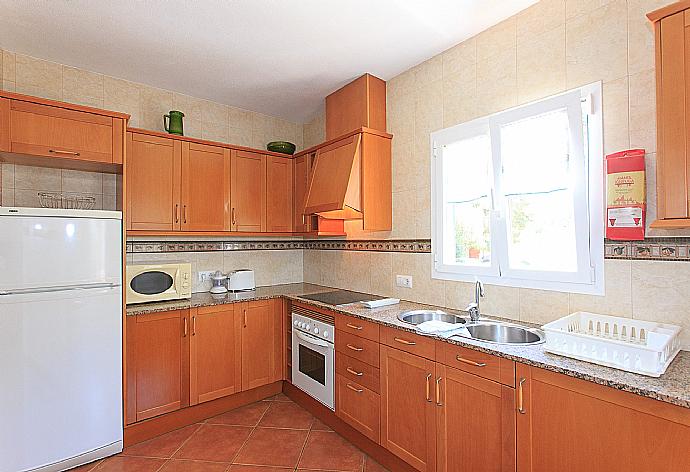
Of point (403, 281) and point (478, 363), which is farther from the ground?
point (403, 281)

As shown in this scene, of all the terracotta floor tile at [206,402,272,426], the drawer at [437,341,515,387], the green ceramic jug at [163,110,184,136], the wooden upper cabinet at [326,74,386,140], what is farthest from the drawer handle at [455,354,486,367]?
the green ceramic jug at [163,110,184,136]

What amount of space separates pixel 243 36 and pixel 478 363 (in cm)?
242

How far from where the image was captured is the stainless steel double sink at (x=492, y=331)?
80.9 inches

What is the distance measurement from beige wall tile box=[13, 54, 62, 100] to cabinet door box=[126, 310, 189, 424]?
1798 millimetres

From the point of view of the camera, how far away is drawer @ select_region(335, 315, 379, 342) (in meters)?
2.41

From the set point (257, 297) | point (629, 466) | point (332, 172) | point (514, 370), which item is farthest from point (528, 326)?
point (257, 297)

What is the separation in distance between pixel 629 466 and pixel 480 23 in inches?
94.2

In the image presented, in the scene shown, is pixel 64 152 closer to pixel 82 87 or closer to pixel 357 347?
pixel 82 87

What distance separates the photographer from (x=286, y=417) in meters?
3.07

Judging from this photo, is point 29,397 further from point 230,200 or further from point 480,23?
point 480,23

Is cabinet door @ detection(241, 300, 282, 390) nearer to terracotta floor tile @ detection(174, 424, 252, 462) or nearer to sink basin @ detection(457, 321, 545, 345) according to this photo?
terracotta floor tile @ detection(174, 424, 252, 462)

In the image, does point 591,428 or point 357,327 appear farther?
point 357,327

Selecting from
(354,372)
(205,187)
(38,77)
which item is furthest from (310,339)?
(38,77)

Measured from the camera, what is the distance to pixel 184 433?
2820mm
